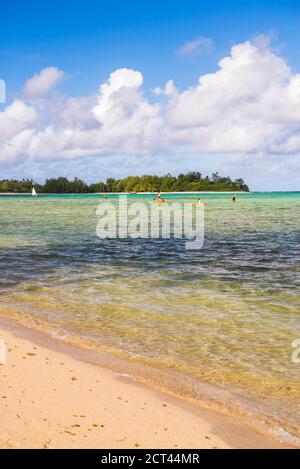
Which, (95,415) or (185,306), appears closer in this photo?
(95,415)

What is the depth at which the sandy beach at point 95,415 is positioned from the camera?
554 cm

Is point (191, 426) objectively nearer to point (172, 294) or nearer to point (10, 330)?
point (10, 330)

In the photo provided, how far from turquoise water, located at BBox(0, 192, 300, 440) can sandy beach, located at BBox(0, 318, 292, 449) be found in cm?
116

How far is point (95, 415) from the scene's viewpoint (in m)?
A: 6.19

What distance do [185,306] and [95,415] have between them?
7.35 m

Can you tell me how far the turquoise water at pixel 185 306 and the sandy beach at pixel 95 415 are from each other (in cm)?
116

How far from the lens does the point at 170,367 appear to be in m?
8.73

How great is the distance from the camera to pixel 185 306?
13.3 m

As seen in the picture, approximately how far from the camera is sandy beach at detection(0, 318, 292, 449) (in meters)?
5.54

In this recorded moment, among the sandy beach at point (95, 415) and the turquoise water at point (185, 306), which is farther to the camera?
the turquoise water at point (185, 306)
